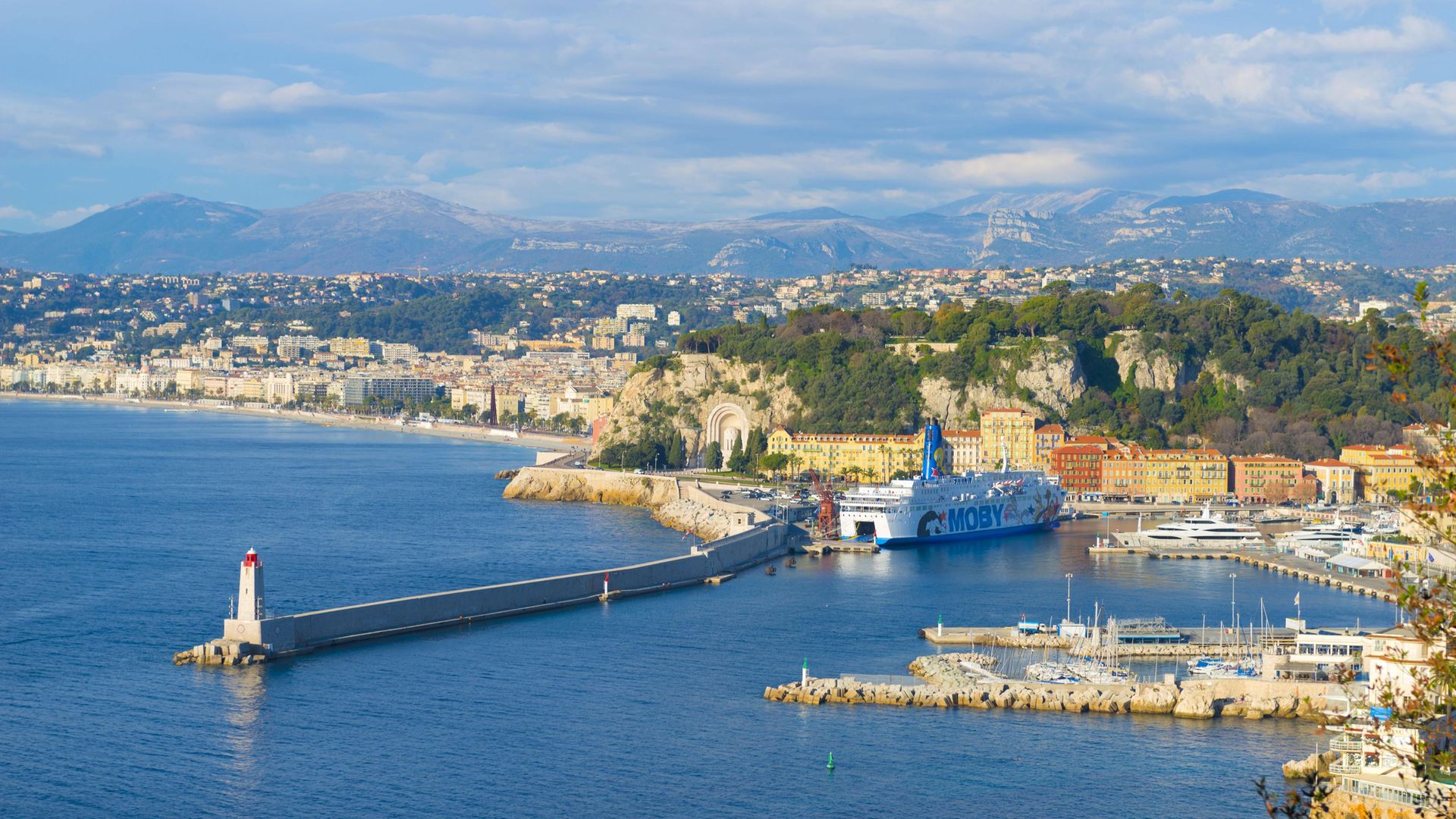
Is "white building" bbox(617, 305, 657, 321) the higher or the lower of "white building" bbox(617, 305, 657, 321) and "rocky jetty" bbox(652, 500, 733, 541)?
the higher

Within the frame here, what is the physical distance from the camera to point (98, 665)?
2202cm

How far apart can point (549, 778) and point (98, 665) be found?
7.67 m

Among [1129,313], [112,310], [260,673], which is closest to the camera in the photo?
[260,673]

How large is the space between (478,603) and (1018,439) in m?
28.9

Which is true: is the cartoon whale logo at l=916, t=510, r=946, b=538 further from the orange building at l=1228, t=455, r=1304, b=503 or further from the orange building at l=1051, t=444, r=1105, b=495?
the orange building at l=1228, t=455, r=1304, b=503

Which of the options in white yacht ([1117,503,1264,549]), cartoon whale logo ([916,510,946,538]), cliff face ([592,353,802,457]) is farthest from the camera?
cliff face ([592,353,802,457])

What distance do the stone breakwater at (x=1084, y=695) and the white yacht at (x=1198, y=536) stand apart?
1793 cm

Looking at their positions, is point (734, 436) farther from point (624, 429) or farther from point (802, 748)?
point (802, 748)

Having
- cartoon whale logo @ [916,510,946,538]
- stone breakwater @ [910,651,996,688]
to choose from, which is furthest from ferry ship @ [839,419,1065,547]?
stone breakwater @ [910,651,996,688]

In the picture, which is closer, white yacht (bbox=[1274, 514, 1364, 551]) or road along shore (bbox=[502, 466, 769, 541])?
white yacht (bbox=[1274, 514, 1364, 551])

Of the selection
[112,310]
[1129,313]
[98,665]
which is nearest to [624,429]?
[1129,313]

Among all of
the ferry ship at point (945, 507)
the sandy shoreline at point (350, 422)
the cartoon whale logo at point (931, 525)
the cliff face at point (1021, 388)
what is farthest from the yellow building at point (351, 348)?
the cartoon whale logo at point (931, 525)

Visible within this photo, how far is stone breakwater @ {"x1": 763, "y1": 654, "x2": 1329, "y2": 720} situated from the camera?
20281 millimetres

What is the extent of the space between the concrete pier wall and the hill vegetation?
23.7 metres
